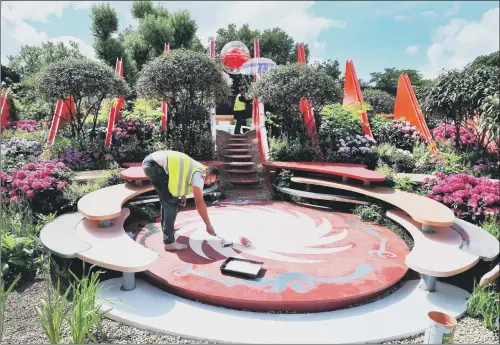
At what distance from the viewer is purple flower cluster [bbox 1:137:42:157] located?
23.4 feet

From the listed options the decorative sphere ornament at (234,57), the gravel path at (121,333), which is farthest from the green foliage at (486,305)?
the decorative sphere ornament at (234,57)

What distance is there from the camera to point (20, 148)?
740 centimetres

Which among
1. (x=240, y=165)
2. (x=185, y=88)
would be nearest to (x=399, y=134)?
(x=240, y=165)

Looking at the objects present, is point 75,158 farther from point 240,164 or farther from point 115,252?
Result: point 115,252

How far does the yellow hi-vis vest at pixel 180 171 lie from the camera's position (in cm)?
427

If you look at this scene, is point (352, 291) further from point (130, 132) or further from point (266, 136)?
point (130, 132)

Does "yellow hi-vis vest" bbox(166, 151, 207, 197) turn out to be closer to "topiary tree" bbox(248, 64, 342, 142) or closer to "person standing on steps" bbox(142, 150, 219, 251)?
"person standing on steps" bbox(142, 150, 219, 251)

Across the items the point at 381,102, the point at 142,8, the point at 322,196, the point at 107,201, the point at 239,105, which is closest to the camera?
A: the point at 107,201

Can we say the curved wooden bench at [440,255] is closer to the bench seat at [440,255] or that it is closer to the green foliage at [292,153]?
the bench seat at [440,255]

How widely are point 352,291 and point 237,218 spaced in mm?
2905

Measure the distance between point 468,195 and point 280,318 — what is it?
324 cm

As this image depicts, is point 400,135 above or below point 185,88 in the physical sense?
below

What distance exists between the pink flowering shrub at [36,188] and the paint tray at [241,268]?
3.08 meters

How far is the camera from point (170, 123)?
968 centimetres
